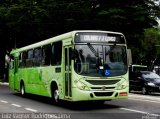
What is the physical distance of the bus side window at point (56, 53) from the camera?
1806cm

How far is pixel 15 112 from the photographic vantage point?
15.7m

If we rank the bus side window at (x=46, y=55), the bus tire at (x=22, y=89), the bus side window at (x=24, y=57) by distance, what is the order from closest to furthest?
the bus side window at (x=46, y=55), the bus side window at (x=24, y=57), the bus tire at (x=22, y=89)

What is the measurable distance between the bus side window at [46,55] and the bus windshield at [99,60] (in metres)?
3.37

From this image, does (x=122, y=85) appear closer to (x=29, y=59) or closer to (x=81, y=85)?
(x=81, y=85)

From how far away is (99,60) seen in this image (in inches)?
650

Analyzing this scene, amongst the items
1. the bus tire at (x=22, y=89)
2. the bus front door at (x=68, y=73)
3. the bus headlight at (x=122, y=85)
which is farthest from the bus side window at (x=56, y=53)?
the bus tire at (x=22, y=89)

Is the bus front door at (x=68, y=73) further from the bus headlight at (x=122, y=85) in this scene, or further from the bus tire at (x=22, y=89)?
the bus tire at (x=22, y=89)

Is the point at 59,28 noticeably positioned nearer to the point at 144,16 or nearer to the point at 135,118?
the point at 144,16

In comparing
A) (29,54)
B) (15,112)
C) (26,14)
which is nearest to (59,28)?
(26,14)

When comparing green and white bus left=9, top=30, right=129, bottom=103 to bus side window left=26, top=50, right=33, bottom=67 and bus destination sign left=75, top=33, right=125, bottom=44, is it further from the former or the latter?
bus side window left=26, top=50, right=33, bottom=67

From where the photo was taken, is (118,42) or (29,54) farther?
(29,54)

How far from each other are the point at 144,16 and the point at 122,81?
2410 cm

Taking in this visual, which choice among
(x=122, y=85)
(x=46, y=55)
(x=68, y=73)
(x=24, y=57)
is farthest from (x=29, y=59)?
(x=122, y=85)

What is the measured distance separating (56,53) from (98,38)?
2430mm
